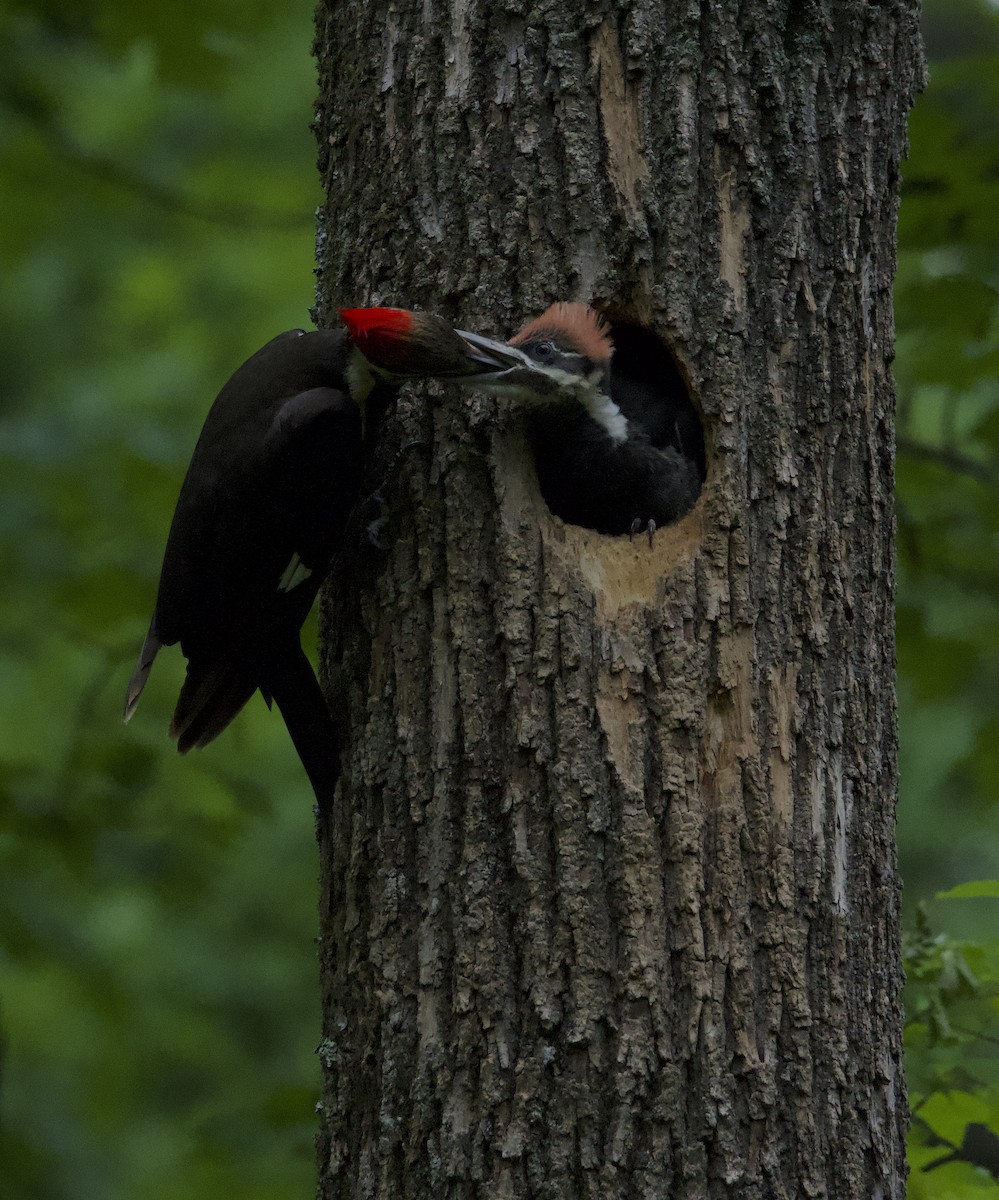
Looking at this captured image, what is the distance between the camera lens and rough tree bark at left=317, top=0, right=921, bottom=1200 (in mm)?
2049

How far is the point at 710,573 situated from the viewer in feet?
7.34

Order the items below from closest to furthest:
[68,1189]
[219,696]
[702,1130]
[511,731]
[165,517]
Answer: [702,1130] → [511,731] → [219,696] → [165,517] → [68,1189]

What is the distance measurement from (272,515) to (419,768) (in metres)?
0.66

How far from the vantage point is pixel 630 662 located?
2180 mm

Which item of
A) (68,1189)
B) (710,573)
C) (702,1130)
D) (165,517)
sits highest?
(165,517)

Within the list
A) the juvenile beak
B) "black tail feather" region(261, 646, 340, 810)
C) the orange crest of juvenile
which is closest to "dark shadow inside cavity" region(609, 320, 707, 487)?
the orange crest of juvenile

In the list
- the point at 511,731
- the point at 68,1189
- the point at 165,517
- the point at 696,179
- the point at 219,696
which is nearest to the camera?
the point at 511,731

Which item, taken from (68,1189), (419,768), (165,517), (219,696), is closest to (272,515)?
(219,696)

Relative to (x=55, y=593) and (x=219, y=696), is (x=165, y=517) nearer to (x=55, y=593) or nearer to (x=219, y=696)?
(x=55, y=593)

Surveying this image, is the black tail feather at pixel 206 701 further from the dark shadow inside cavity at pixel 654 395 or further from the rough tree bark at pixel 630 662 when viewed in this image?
the dark shadow inside cavity at pixel 654 395

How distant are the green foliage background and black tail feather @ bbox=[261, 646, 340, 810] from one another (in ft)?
3.93

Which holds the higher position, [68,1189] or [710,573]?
[710,573]

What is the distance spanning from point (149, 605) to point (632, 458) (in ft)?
7.48

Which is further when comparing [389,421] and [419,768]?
[389,421]
